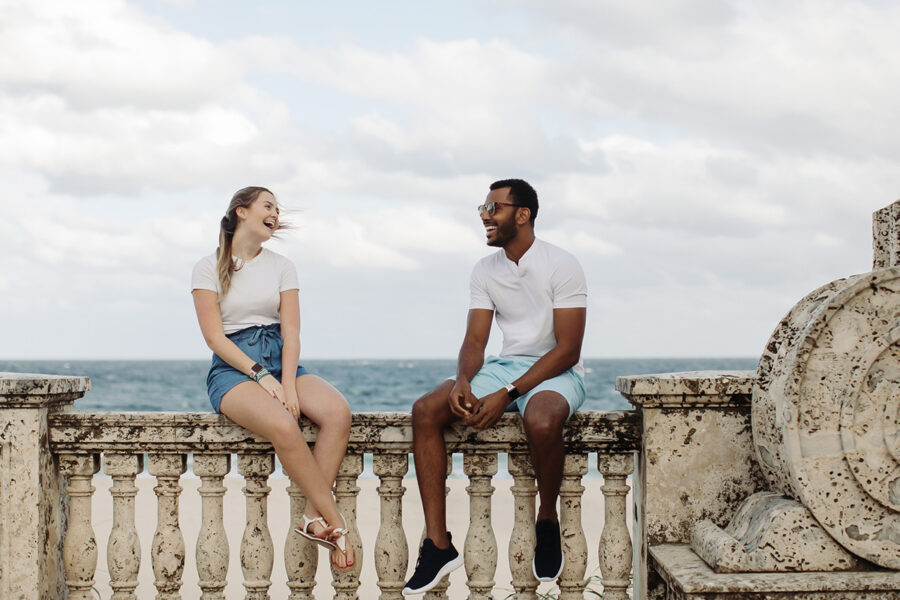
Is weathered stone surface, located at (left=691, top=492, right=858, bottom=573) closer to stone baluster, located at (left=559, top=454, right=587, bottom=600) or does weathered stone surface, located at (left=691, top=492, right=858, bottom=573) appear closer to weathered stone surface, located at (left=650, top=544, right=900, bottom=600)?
weathered stone surface, located at (left=650, top=544, right=900, bottom=600)

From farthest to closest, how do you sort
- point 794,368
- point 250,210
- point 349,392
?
Result: point 349,392, point 250,210, point 794,368

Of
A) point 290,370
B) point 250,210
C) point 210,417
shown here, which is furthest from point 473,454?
point 250,210

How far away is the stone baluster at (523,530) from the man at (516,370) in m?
0.07

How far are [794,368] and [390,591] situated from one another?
6.07 feet

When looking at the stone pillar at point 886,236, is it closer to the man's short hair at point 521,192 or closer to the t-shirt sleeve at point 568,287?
the t-shirt sleeve at point 568,287

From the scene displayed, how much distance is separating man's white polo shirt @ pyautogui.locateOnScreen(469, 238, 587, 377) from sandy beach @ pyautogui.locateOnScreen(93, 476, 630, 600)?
9.78 ft

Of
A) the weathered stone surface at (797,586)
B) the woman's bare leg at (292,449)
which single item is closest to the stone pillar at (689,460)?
the weathered stone surface at (797,586)

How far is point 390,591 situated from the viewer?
3637 millimetres

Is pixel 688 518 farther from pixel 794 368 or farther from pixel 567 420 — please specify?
pixel 794 368

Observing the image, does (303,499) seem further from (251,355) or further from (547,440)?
(547,440)

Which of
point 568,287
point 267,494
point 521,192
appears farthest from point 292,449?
point 521,192

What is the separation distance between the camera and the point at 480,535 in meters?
3.59

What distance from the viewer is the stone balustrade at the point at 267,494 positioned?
3.59 meters

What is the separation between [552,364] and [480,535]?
76cm
